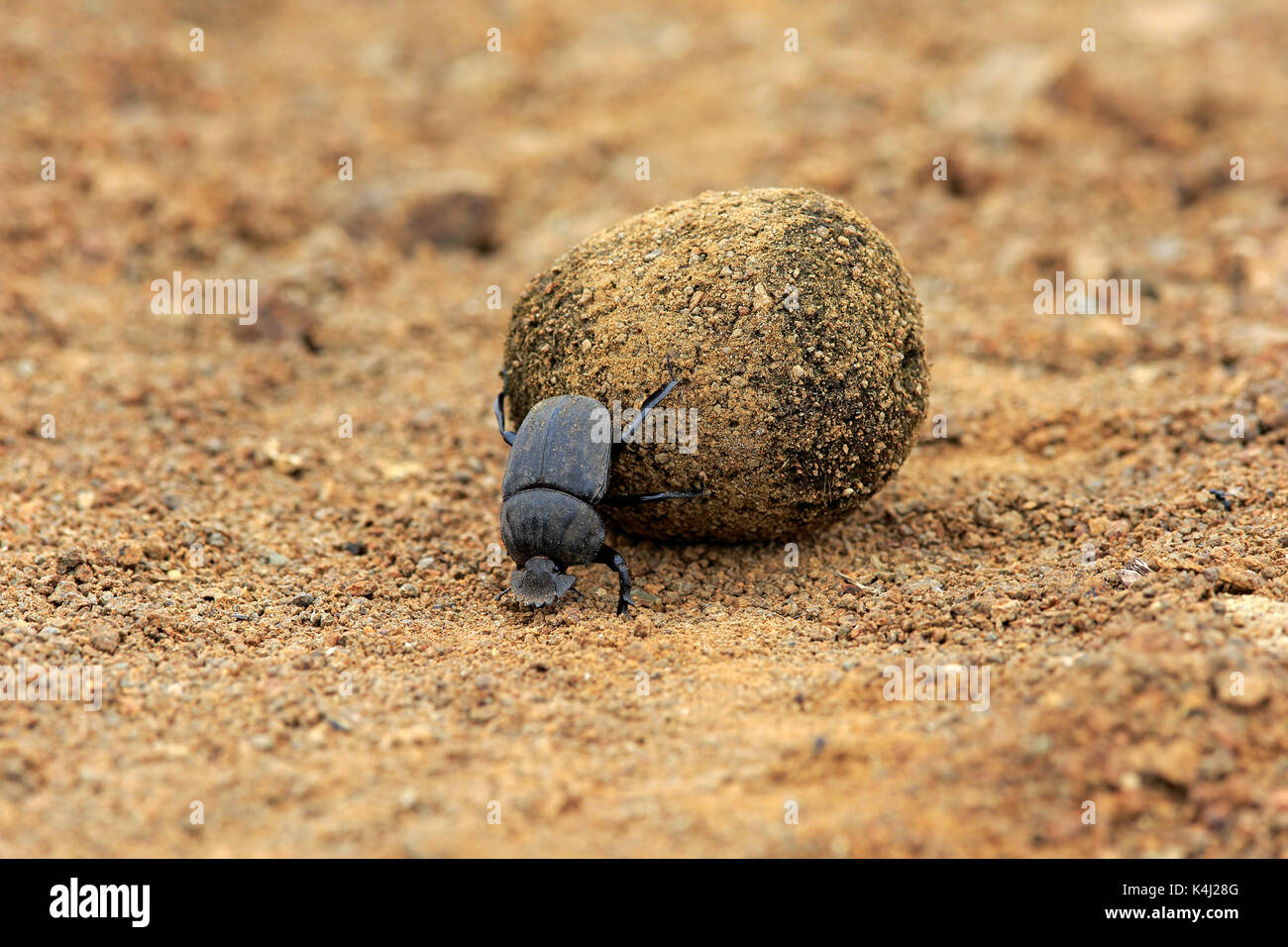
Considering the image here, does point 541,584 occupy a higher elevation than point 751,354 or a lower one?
lower

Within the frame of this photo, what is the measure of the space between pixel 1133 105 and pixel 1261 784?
687 cm

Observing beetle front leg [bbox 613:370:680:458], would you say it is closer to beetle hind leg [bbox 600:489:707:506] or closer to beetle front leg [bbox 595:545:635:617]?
beetle hind leg [bbox 600:489:707:506]

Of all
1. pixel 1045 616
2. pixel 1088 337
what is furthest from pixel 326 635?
pixel 1088 337

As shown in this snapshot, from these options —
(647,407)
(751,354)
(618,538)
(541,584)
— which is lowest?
(541,584)

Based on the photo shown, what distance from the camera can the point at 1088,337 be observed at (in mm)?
6043

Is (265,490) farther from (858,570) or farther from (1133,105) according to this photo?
(1133,105)

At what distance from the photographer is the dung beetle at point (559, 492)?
146 inches

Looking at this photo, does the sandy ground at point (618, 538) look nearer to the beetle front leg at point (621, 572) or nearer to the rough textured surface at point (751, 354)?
the beetle front leg at point (621, 572)

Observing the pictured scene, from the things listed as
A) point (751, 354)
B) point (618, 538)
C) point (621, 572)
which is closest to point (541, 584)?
point (621, 572)

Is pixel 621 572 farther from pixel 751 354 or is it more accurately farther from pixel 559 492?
pixel 751 354

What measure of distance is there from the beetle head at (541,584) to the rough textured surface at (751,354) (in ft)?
1.35

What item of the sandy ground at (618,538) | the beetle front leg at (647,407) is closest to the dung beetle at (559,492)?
the beetle front leg at (647,407)

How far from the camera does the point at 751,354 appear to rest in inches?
145

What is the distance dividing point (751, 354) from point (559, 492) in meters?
0.84
